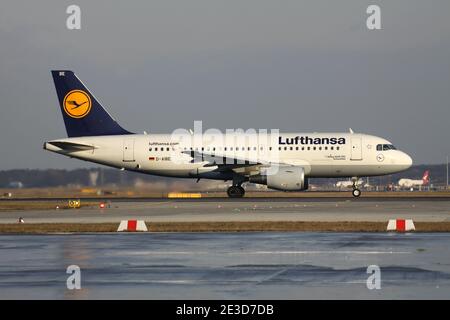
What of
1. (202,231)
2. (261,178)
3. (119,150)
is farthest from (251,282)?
(119,150)

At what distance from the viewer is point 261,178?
6159cm

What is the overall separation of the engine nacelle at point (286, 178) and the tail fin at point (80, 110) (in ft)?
44.2

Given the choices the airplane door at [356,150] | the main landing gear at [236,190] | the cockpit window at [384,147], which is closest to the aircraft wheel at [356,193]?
the airplane door at [356,150]

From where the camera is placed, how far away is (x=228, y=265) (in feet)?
71.1

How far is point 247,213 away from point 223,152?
20256 millimetres

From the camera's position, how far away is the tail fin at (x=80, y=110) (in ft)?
219

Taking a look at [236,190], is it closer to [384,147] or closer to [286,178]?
[286,178]

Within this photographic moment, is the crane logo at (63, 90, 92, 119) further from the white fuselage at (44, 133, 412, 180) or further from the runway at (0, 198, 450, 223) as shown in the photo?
the runway at (0, 198, 450, 223)

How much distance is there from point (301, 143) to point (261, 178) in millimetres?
4117

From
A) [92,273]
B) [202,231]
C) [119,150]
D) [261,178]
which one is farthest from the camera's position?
[119,150]

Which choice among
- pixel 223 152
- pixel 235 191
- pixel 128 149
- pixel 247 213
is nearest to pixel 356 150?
pixel 235 191

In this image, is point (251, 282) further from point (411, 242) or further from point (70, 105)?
point (70, 105)

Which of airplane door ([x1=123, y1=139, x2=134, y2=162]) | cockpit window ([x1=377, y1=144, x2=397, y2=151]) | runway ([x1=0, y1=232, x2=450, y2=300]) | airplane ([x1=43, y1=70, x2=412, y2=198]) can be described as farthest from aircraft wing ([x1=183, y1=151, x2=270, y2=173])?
runway ([x1=0, y1=232, x2=450, y2=300])

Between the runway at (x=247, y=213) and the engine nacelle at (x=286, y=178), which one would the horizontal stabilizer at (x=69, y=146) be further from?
the engine nacelle at (x=286, y=178)
